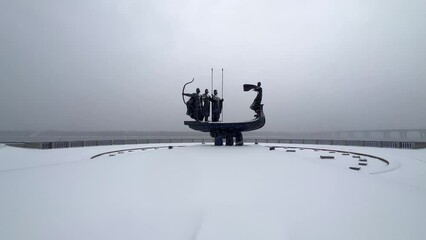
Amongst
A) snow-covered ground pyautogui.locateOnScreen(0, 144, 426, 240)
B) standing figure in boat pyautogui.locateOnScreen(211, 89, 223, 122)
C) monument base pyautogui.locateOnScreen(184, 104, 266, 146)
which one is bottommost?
snow-covered ground pyautogui.locateOnScreen(0, 144, 426, 240)

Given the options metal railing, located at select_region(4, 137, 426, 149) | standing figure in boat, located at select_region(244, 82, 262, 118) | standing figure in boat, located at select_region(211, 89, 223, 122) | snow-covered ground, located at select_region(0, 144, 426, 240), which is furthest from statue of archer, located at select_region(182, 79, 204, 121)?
metal railing, located at select_region(4, 137, 426, 149)

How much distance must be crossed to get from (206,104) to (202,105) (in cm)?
34

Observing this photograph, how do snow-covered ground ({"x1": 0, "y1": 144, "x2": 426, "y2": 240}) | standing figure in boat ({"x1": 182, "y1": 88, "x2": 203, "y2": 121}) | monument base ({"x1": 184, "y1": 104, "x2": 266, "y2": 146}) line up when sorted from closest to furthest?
snow-covered ground ({"x1": 0, "y1": 144, "x2": 426, "y2": 240}) < monument base ({"x1": 184, "y1": 104, "x2": 266, "y2": 146}) < standing figure in boat ({"x1": 182, "y1": 88, "x2": 203, "y2": 121})

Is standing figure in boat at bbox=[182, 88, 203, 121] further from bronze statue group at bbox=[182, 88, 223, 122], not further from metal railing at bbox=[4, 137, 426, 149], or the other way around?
metal railing at bbox=[4, 137, 426, 149]

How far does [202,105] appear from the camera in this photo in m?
16.8

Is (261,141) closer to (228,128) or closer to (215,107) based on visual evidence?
(215,107)

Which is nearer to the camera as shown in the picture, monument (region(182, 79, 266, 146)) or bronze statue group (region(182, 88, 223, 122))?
monument (region(182, 79, 266, 146))

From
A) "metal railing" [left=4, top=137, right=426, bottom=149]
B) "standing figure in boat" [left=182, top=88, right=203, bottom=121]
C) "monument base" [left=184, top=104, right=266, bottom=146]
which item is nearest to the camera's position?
"monument base" [left=184, top=104, right=266, bottom=146]

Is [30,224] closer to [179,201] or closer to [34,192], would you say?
[34,192]

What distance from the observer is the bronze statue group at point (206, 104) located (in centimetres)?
1586

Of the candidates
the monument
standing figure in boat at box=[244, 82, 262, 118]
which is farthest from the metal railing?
standing figure in boat at box=[244, 82, 262, 118]

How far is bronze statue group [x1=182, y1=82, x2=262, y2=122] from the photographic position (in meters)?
15.9

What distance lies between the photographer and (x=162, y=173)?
6.03 meters

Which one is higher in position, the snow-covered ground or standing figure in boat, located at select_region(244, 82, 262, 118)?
standing figure in boat, located at select_region(244, 82, 262, 118)
